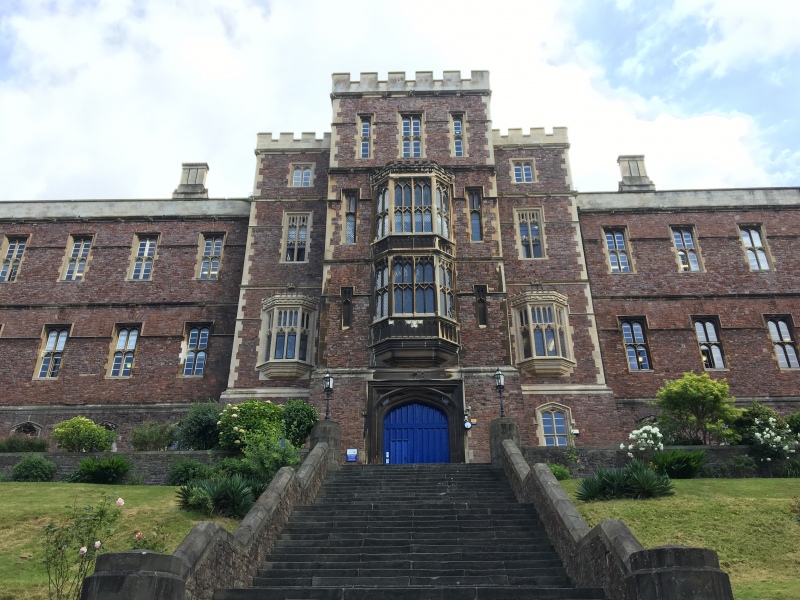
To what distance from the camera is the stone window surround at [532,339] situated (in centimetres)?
2305

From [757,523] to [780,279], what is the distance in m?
17.6

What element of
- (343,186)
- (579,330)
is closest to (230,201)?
(343,186)

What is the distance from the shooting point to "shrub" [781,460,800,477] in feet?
55.0

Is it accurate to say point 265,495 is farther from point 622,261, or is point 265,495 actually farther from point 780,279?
point 780,279

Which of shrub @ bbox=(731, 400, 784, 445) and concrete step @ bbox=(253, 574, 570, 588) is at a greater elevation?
shrub @ bbox=(731, 400, 784, 445)

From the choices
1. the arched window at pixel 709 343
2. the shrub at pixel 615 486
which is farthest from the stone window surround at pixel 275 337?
the arched window at pixel 709 343

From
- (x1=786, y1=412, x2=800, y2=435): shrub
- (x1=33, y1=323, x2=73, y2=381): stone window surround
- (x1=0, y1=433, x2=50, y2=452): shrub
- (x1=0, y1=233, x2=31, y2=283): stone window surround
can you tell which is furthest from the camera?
(x1=0, y1=233, x2=31, y2=283): stone window surround

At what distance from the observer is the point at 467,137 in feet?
87.4

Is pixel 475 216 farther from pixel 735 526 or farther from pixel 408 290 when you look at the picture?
pixel 735 526

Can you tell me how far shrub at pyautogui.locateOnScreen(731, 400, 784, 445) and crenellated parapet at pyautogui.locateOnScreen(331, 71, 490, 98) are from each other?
16103 millimetres

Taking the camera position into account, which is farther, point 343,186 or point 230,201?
point 230,201

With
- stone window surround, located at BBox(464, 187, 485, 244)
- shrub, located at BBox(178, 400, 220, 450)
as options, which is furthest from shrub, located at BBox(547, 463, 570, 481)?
shrub, located at BBox(178, 400, 220, 450)

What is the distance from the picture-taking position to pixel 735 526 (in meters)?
12.0

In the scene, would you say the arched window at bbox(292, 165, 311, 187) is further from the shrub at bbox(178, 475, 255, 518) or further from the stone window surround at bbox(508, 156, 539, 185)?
the shrub at bbox(178, 475, 255, 518)
